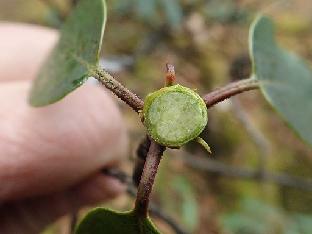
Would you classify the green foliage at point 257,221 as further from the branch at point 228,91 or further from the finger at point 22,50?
the branch at point 228,91

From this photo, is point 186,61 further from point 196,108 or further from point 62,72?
point 196,108

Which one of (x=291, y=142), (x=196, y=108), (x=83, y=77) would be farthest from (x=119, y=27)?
(x=196, y=108)

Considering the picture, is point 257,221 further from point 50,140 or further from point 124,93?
point 124,93

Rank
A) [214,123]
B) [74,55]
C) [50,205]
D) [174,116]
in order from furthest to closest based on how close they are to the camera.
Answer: [214,123] → [50,205] → [74,55] → [174,116]

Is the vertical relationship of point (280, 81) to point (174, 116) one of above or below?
below

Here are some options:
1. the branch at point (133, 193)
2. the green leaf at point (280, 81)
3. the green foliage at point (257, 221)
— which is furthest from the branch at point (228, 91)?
the green foliage at point (257, 221)

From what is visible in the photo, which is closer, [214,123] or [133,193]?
[133,193]

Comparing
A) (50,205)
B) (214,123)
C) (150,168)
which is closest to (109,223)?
(150,168)

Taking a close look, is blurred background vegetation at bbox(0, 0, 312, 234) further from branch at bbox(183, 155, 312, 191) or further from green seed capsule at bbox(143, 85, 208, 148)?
green seed capsule at bbox(143, 85, 208, 148)
